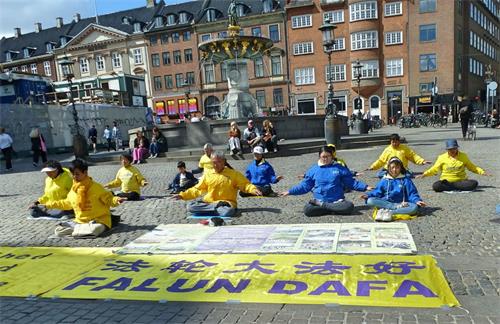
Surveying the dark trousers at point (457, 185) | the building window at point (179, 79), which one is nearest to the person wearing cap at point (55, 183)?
the dark trousers at point (457, 185)

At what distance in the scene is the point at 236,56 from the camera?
21391 millimetres

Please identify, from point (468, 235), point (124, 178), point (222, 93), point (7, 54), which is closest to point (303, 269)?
point (468, 235)

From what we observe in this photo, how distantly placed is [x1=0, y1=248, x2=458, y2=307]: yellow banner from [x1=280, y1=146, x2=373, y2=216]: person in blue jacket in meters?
2.02

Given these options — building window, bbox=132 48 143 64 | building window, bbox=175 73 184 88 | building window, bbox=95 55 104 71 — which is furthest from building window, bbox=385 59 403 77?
building window, bbox=95 55 104 71

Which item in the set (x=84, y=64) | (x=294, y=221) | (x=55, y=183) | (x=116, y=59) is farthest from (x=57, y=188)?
(x=84, y=64)

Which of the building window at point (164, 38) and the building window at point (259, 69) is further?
the building window at point (164, 38)

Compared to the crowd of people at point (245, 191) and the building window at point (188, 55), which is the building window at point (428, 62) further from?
the crowd of people at point (245, 191)

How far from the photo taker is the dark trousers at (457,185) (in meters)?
8.29

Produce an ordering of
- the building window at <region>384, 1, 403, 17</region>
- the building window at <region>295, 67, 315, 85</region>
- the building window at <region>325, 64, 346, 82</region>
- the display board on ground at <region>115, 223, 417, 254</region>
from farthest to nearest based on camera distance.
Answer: the building window at <region>295, 67, 315, 85</region>
the building window at <region>325, 64, 346, 82</region>
the building window at <region>384, 1, 403, 17</region>
the display board on ground at <region>115, 223, 417, 254</region>

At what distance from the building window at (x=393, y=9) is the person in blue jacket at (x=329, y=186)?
4488cm

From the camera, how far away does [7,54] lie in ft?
233

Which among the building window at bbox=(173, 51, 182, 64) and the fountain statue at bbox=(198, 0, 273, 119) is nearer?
the fountain statue at bbox=(198, 0, 273, 119)

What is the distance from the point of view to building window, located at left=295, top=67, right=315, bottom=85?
165 feet

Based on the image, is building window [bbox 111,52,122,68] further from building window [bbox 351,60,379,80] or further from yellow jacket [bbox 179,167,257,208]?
yellow jacket [bbox 179,167,257,208]
